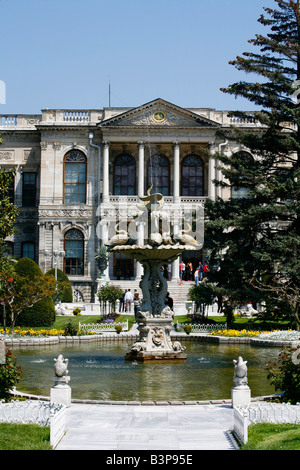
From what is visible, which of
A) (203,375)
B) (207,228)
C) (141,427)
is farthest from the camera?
(207,228)

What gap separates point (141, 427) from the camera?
9.41 m

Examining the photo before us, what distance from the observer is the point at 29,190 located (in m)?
51.9

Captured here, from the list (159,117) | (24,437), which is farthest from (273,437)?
(159,117)

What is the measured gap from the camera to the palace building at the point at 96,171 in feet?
159

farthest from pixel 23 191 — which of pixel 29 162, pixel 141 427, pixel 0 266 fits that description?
pixel 141 427

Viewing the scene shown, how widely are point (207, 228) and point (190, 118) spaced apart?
64.0 ft

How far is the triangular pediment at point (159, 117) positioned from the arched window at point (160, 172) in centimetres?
377

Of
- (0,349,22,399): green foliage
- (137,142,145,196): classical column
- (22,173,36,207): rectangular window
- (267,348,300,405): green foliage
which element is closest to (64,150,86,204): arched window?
(22,173,36,207): rectangular window

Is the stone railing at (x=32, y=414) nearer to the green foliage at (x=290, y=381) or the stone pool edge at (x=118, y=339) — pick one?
the green foliage at (x=290, y=381)

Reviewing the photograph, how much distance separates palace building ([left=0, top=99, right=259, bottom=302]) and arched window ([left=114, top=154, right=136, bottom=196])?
0.07 metres

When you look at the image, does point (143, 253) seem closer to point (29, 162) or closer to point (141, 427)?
point (141, 427)

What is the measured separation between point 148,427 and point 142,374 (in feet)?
18.0

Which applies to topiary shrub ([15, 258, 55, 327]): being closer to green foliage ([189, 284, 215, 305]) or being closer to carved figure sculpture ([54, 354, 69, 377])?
green foliage ([189, 284, 215, 305])

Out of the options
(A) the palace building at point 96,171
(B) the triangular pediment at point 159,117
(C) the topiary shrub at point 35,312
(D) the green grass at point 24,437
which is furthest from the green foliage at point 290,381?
(B) the triangular pediment at point 159,117
